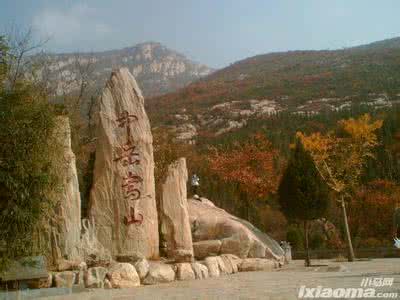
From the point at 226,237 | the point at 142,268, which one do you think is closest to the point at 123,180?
the point at 142,268

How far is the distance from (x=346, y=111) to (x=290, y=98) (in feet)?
57.8

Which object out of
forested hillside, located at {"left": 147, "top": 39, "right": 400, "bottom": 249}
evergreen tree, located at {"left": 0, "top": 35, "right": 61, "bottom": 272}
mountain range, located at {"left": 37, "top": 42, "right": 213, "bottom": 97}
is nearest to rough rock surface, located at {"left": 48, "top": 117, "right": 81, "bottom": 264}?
evergreen tree, located at {"left": 0, "top": 35, "right": 61, "bottom": 272}

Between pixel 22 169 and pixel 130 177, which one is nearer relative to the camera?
pixel 22 169

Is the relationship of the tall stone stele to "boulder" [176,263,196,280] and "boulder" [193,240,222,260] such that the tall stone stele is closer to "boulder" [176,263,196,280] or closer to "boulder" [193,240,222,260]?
"boulder" [176,263,196,280]

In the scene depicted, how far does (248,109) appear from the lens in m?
67.1

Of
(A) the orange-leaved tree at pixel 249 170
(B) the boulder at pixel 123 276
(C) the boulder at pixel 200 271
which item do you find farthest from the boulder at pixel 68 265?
(A) the orange-leaved tree at pixel 249 170

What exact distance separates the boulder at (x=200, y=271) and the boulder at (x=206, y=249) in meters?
3.41

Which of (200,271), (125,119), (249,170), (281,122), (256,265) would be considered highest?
(125,119)

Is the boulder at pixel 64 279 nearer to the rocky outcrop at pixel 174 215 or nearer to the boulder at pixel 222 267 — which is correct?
the rocky outcrop at pixel 174 215

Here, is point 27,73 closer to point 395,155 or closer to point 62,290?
point 62,290

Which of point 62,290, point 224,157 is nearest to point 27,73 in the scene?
point 62,290

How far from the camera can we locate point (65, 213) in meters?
11.5

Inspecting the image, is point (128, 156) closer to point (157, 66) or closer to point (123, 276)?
point (123, 276)

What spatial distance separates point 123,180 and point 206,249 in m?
4.08
